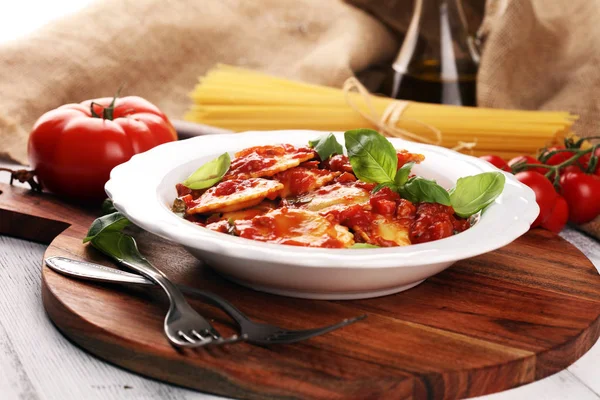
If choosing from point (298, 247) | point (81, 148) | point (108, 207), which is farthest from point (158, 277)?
point (81, 148)

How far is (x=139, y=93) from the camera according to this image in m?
5.18

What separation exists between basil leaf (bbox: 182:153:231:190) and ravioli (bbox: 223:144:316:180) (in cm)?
3

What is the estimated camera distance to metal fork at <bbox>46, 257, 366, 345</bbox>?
2.13 meters

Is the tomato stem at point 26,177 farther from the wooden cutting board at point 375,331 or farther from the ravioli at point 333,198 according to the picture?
the ravioli at point 333,198

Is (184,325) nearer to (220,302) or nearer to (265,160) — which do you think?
(220,302)

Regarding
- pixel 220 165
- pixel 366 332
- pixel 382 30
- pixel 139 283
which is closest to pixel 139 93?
pixel 382 30

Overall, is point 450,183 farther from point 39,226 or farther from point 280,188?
point 39,226

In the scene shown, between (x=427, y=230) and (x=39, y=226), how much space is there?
1.56 meters

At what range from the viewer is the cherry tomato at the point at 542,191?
3.30 metres

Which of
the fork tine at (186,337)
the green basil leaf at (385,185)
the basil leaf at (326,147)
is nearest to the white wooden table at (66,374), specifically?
the fork tine at (186,337)

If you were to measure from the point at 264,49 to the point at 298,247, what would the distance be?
12.2 feet

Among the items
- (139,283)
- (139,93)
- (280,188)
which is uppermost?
(280,188)

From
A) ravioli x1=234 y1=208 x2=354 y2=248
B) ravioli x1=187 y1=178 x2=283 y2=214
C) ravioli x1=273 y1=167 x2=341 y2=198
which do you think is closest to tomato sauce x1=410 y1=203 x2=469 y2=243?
ravioli x1=234 y1=208 x2=354 y2=248

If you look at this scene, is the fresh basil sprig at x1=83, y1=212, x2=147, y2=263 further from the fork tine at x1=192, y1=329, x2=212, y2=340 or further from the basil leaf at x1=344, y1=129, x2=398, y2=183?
the basil leaf at x1=344, y1=129, x2=398, y2=183
